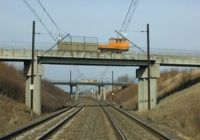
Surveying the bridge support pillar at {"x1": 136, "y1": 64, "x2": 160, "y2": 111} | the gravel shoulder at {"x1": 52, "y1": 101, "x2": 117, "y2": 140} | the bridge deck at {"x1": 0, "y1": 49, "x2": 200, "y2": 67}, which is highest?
the bridge deck at {"x1": 0, "y1": 49, "x2": 200, "y2": 67}

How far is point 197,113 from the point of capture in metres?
28.0

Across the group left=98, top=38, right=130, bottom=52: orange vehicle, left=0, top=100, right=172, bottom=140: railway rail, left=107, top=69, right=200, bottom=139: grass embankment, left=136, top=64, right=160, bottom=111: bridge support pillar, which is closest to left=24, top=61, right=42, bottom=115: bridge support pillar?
left=107, top=69, right=200, bottom=139: grass embankment

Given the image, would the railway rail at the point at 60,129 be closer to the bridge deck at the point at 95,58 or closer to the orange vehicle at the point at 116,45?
the bridge deck at the point at 95,58

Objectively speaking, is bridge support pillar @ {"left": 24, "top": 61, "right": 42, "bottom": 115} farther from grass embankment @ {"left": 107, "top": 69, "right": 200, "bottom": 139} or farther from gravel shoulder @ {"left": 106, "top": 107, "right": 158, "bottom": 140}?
gravel shoulder @ {"left": 106, "top": 107, "right": 158, "bottom": 140}

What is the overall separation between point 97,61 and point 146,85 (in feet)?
27.1

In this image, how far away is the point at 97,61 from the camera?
2498 inches

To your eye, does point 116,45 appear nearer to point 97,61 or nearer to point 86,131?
point 97,61

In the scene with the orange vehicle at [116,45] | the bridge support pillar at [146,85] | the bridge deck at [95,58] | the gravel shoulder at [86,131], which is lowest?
the gravel shoulder at [86,131]

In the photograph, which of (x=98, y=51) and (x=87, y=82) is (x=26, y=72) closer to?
(x=98, y=51)

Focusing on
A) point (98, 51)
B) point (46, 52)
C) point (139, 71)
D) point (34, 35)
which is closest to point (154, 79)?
point (139, 71)

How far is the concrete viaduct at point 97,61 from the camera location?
57.0 m

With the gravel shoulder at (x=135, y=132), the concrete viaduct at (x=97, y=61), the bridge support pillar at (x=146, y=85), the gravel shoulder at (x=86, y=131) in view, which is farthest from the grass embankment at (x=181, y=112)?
the concrete viaduct at (x=97, y=61)

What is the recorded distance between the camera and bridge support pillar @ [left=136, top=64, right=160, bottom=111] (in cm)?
6462

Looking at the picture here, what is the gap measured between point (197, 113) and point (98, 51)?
121ft
